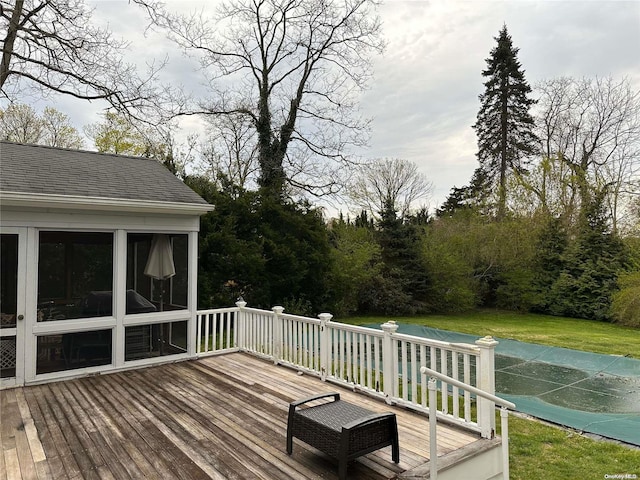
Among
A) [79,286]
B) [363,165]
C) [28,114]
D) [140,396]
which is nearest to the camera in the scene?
[140,396]

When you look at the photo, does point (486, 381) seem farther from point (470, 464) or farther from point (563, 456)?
Result: point (563, 456)

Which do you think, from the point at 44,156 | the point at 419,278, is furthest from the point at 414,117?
the point at 44,156

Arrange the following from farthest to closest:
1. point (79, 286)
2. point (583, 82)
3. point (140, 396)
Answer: point (583, 82)
point (79, 286)
point (140, 396)

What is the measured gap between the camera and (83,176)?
5.64 metres

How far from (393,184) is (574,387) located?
48.0 feet

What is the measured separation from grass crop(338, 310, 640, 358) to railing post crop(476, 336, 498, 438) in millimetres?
7395

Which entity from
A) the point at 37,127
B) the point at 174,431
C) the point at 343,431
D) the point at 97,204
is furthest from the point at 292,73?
the point at 343,431

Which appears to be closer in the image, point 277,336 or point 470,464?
point 470,464

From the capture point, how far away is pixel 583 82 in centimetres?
1769

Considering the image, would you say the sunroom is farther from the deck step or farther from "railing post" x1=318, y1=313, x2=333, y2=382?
the deck step

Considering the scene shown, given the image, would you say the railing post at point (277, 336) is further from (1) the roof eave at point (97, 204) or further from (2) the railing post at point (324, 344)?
(1) the roof eave at point (97, 204)

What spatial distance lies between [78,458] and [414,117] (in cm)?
1369

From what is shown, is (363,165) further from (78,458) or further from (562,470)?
(78,458)

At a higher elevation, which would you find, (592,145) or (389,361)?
(592,145)
